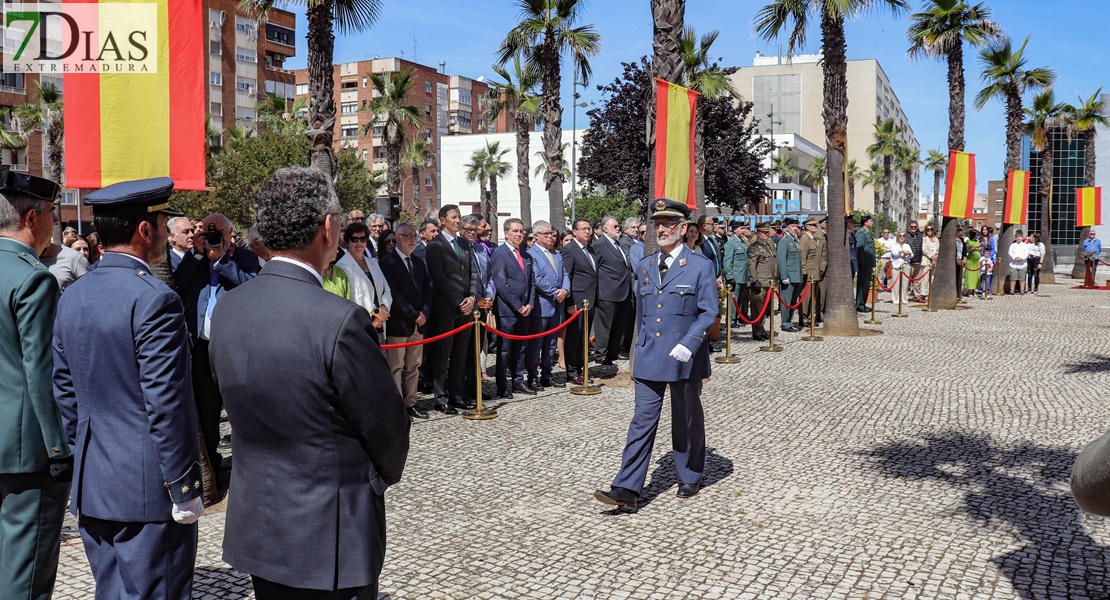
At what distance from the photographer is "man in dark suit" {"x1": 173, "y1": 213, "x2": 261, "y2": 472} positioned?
6598 millimetres

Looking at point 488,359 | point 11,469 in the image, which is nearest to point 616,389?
point 488,359

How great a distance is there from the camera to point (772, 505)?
6035 millimetres

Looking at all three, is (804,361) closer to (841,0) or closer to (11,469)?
(841,0)

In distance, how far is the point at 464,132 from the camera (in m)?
104

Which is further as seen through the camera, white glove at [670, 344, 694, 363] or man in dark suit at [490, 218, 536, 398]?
man in dark suit at [490, 218, 536, 398]

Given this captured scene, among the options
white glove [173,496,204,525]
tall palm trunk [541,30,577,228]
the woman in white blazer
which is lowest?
white glove [173,496,204,525]

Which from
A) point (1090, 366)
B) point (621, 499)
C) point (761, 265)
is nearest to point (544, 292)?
point (621, 499)

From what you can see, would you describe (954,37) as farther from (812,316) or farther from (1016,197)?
(812,316)

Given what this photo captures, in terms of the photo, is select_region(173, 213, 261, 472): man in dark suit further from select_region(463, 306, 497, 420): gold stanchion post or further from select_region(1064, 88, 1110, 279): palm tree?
select_region(1064, 88, 1110, 279): palm tree

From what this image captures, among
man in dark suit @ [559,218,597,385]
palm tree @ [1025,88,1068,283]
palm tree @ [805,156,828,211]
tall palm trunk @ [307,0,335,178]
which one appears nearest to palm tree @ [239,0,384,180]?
tall palm trunk @ [307,0,335,178]

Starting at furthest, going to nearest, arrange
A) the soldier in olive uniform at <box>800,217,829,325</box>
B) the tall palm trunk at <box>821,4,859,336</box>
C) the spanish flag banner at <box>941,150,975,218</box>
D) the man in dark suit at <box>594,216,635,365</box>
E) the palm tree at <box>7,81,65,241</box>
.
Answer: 1. the palm tree at <box>7,81,65,241</box>
2. the spanish flag banner at <box>941,150,975,218</box>
3. the soldier in olive uniform at <box>800,217,829,325</box>
4. the tall palm trunk at <box>821,4,859,336</box>
5. the man in dark suit at <box>594,216,635,365</box>

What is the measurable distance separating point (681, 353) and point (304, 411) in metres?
3.72

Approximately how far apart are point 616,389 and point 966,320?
1150 cm

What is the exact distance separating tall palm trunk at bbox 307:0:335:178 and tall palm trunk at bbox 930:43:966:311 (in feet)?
48.0
